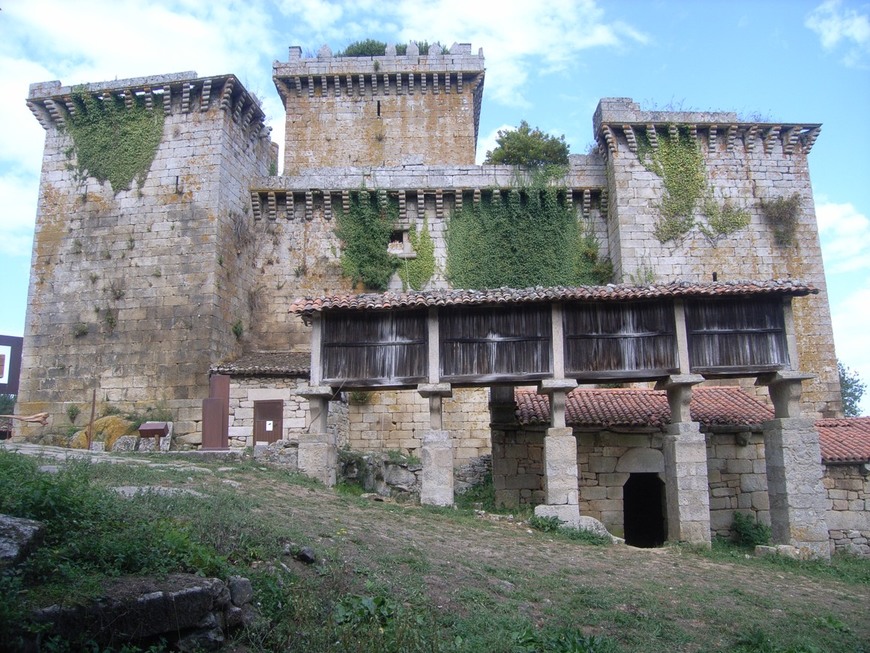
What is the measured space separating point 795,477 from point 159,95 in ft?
70.1

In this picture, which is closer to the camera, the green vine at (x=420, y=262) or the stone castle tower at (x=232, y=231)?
the stone castle tower at (x=232, y=231)

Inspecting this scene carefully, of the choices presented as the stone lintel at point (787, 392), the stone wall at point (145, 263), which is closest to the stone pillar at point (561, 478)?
the stone lintel at point (787, 392)

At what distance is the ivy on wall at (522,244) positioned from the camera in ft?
79.1

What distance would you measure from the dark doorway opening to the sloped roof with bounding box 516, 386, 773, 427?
218 centimetres

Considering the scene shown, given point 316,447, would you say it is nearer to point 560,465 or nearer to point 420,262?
point 560,465

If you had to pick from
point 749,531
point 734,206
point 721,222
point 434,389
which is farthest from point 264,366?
point 734,206

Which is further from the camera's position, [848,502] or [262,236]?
[262,236]

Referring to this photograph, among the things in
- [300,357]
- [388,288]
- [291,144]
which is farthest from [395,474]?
[291,144]

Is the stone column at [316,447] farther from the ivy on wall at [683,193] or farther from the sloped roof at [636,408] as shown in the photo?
the ivy on wall at [683,193]

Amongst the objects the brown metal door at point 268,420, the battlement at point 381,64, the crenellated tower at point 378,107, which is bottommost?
the brown metal door at point 268,420

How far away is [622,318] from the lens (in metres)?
16.3

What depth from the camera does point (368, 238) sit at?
80.9ft

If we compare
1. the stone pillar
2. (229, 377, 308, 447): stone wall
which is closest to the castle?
(229, 377, 308, 447): stone wall

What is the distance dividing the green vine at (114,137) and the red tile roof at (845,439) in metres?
21.3
